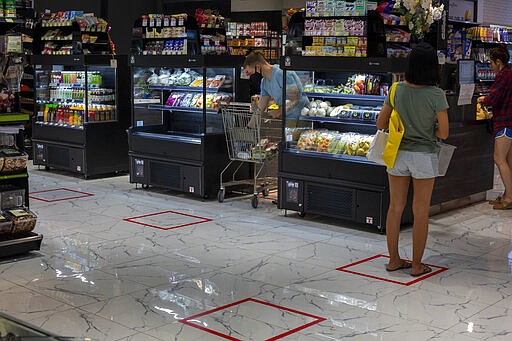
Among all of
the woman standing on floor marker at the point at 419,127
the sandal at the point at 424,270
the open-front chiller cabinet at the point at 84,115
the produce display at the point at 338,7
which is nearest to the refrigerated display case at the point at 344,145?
the produce display at the point at 338,7

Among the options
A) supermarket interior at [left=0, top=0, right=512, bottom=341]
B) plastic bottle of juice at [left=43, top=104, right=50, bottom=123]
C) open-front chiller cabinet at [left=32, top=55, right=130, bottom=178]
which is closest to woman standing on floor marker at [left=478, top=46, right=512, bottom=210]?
supermarket interior at [left=0, top=0, right=512, bottom=341]

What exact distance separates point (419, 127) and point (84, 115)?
6044mm

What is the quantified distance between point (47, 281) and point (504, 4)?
1101cm

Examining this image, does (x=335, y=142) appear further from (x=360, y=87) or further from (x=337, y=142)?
(x=360, y=87)

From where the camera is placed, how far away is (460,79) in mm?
7789

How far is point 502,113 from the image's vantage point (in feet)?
26.6

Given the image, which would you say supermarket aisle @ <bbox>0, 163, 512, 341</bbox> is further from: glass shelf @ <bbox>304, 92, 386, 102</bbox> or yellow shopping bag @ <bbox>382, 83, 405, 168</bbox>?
glass shelf @ <bbox>304, 92, 386, 102</bbox>

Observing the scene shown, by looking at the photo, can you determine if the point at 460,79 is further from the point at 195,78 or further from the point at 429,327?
the point at 429,327

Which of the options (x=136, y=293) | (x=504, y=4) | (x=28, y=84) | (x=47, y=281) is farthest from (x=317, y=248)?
Answer: (x=504, y=4)

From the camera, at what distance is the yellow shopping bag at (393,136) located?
5.35 metres

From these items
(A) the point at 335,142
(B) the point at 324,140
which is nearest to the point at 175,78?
(B) the point at 324,140

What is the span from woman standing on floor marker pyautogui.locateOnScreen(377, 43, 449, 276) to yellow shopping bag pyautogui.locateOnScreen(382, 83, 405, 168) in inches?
1.3

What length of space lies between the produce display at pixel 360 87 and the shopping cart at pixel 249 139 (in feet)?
2.92

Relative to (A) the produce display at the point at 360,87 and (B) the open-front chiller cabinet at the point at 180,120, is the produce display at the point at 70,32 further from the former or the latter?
(A) the produce display at the point at 360,87
